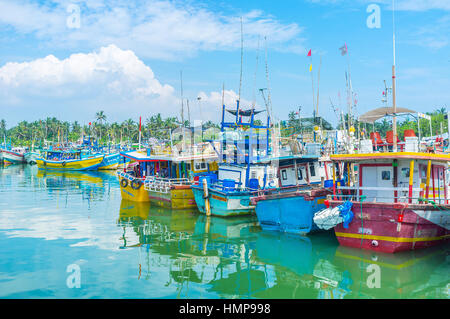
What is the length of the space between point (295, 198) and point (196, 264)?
223 inches

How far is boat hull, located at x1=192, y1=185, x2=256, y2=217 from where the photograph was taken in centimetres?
2109

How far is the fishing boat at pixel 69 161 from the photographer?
6569 centimetres

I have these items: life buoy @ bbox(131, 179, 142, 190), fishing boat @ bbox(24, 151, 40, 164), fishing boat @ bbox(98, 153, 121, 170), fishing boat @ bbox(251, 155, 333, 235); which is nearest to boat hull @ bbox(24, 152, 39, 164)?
fishing boat @ bbox(24, 151, 40, 164)

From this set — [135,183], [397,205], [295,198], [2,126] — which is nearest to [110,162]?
[135,183]

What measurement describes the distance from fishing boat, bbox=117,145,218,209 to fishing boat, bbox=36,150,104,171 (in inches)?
1511

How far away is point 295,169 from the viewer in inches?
817

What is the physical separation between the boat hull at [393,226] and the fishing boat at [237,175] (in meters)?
6.77

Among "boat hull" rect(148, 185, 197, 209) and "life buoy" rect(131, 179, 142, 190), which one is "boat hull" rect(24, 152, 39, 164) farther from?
"boat hull" rect(148, 185, 197, 209)

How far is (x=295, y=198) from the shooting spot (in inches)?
659

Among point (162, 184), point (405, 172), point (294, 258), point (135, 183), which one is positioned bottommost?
point (294, 258)

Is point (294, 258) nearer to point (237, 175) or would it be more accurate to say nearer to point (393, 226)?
point (393, 226)
